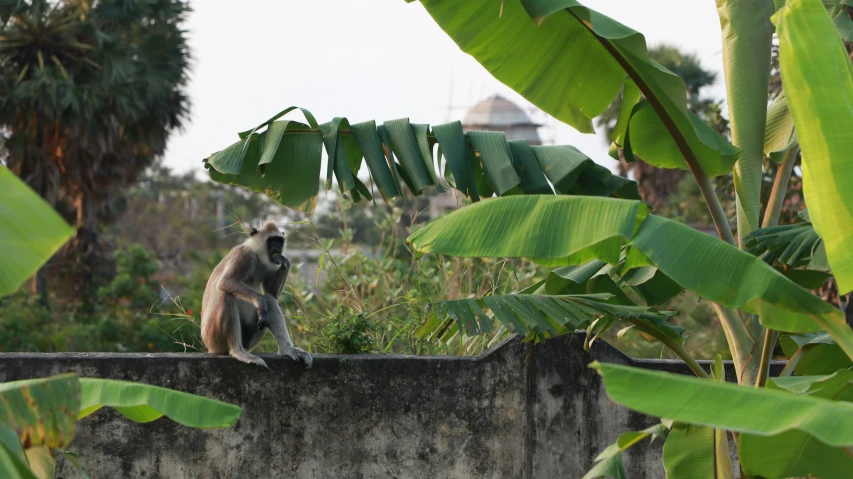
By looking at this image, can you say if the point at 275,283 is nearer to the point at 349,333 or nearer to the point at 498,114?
the point at 349,333

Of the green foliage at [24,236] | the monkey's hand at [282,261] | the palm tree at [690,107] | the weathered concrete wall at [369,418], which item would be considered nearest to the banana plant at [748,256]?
the green foliage at [24,236]

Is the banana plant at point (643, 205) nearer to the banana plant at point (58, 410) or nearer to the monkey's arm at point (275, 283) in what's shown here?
the banana plant at point (58, 410)

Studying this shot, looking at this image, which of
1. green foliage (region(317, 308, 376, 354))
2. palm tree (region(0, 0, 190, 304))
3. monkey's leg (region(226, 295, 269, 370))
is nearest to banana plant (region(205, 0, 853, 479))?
green foliage (region(317, 308, 376, 354))

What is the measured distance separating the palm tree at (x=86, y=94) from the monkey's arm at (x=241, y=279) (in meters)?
11.8

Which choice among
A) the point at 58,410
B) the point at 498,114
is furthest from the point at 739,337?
the point at 498,114

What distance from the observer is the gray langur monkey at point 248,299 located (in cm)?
654

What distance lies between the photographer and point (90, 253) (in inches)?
782

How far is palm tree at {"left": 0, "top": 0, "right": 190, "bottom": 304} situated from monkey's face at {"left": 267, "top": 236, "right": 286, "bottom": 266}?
→ 1183 centimetres

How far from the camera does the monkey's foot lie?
20.2 feet

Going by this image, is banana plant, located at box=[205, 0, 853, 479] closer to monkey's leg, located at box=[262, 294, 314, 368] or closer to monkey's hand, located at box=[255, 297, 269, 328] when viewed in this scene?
monkey's leg, located at box=[262, 294, 314, 368]

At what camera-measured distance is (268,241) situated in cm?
710

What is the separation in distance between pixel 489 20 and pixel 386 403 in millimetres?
2567

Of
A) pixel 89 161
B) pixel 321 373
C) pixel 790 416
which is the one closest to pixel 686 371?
pixel 321 373

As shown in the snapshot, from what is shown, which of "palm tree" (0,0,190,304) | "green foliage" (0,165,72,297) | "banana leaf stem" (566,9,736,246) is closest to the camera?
"green foliage" (0,165,72,297)
